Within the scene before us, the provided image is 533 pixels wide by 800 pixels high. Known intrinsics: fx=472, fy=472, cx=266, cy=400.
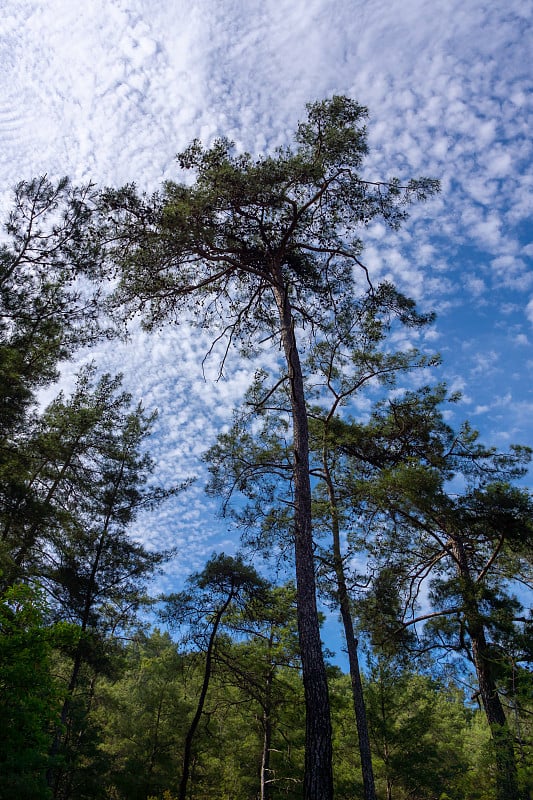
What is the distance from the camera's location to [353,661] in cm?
1051

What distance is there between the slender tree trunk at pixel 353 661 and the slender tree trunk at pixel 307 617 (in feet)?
11.3

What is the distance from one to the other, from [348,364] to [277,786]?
12196mm

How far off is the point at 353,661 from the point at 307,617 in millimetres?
5610

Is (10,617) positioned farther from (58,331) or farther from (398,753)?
(398,753)

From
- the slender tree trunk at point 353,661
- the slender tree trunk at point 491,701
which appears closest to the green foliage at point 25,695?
the slender tree trunk at point 353,661

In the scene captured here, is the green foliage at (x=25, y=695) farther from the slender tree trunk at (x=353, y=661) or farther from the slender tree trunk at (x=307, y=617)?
the slender tree trunk at (x=353, y=661)

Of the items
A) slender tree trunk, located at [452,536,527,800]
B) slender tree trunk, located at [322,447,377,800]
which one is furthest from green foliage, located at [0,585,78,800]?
slender tree trunk, located at [452,536,527,800]

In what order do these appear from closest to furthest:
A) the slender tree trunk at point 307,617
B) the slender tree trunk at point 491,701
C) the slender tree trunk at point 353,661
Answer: the slender tree trunk at point 307,617 < the slender tree trunk at point 491,701 < the slender tree trunk at point 353,661

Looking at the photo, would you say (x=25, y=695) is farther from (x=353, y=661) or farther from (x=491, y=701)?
(x=491, y=701)

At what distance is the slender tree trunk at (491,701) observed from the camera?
840 cm

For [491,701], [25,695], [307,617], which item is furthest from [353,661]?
[25,695]

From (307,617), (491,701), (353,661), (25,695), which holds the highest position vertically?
(353,661)

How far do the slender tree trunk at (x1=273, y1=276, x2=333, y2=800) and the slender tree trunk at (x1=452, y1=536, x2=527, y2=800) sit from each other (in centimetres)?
446

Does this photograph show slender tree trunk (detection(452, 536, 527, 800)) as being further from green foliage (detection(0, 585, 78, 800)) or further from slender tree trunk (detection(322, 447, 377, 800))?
green foliage (detection(0, 585, 78, 800))
